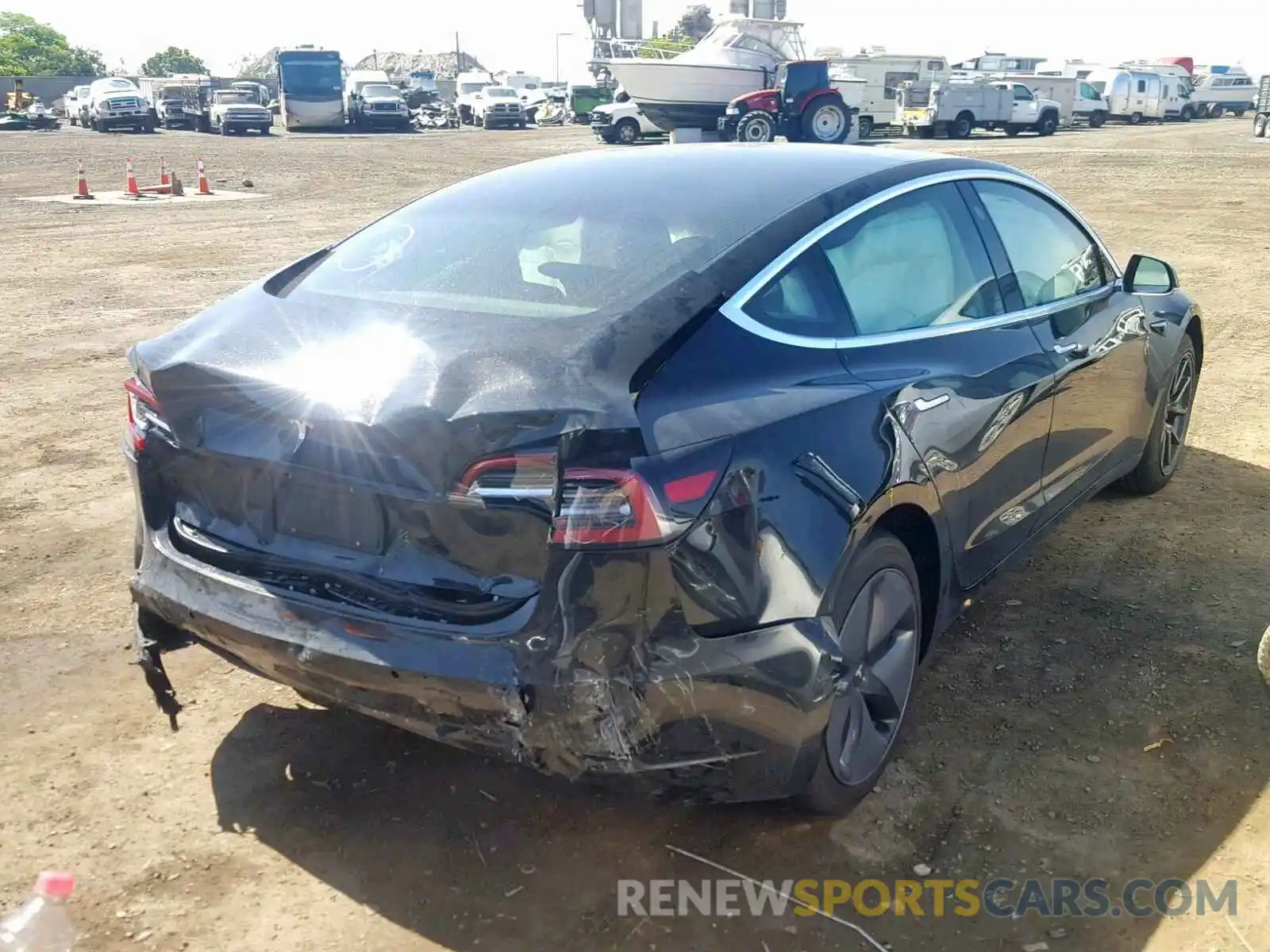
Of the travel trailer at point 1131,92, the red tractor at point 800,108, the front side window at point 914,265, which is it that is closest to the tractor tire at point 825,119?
the red tractor at point 800,108

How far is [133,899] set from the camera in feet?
8.97

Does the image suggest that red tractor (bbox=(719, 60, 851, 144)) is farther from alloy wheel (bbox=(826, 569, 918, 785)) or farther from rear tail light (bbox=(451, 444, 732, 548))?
rear tail light (bbox=(451, 444, 732, 548))

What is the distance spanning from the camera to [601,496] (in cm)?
241

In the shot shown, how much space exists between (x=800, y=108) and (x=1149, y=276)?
27164 mm

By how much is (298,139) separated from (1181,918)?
130ft

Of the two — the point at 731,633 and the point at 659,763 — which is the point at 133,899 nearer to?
the point at 659,763

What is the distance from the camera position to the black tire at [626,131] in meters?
36.2

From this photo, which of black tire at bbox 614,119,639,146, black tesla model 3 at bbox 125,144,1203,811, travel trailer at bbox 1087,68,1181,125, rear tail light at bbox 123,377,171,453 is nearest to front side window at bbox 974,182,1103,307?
black tesla model 3 at bbox 125,144,1203,811

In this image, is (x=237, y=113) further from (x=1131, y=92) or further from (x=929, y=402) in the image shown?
(x=929, y=402)

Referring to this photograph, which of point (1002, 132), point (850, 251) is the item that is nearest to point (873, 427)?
Answer: point (850, 251)

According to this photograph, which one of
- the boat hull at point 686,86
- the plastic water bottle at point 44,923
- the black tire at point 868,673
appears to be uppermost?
the boat hull at point 686,86

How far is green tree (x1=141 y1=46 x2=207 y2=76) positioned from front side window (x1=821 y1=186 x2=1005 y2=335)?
154 meters

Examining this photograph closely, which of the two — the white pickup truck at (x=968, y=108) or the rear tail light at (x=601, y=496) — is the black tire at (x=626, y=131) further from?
the rear tail light at (x=601, y=496)

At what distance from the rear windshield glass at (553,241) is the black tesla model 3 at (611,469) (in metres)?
0.01
